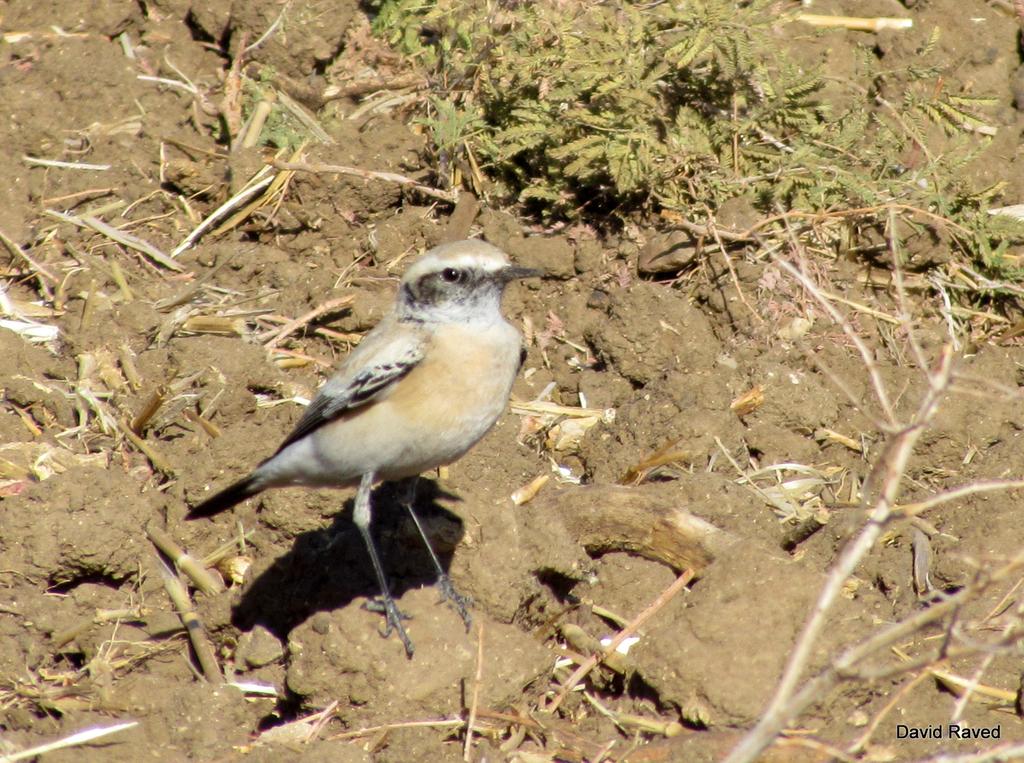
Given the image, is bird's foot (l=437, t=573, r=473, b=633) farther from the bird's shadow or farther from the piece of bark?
the piece of bark

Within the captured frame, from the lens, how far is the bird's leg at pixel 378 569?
6031 millimetres

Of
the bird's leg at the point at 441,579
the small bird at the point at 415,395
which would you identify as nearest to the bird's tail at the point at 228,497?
the small bird at the point at 415,395

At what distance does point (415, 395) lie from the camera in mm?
6031

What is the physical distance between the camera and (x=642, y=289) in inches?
316

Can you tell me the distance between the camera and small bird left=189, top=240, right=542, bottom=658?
237 inches

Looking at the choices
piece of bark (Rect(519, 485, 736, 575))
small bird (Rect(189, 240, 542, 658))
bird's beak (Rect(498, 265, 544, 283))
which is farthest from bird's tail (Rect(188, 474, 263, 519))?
bird's beak (Rect(498, 265, 544, 283))

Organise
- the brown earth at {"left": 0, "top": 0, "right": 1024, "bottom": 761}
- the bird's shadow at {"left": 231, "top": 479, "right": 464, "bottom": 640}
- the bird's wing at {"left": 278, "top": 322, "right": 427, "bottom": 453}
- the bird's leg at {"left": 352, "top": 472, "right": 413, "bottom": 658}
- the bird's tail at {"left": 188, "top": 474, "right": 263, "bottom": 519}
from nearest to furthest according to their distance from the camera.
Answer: the brown earth at {"left": 0, "top": 0, "right": 1024, "bottom": 761}
the bird's leg at {"left": 352, "top": 472, "right": 413, "bottom": 658}
the bird's wing at {"left": 278, "top": 322, "right": 427, "bottom": 453}
the bird's tail at {"left": 188, "top": 474, "right": 263, "bottom": 519}
the bird's shadow at {"left": 231, "top": 479, "right": 464, "bottom": 640}

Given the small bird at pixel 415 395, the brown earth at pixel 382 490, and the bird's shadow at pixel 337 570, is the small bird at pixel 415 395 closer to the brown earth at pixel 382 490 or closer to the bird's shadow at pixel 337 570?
the bird's shadow at pixel 337 570

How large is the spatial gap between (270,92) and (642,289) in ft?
11.6

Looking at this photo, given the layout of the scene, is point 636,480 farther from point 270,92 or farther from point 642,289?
point 270,92

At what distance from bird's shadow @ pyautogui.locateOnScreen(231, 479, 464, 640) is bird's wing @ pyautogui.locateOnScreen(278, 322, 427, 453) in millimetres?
697

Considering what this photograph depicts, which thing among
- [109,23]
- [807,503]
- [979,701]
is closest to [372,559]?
[807,503]

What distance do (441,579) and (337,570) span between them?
0.70 metres

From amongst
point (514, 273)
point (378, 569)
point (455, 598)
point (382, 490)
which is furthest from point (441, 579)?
point (514, 273)
